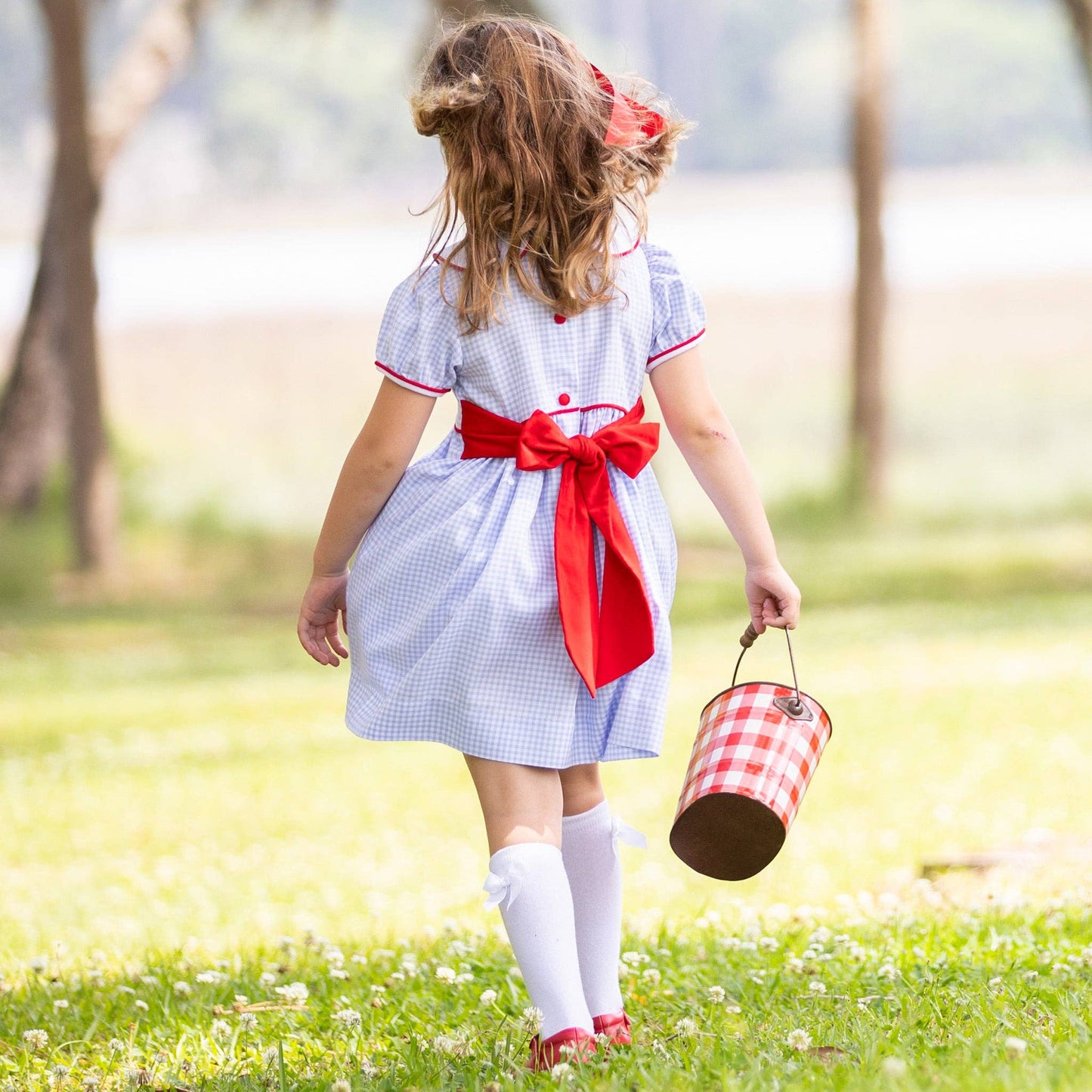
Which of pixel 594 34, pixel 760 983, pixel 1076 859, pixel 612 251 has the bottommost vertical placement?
pixel 1076 859

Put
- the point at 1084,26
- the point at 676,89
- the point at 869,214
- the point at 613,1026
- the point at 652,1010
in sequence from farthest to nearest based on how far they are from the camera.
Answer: the point at 676,89 → the point at 869,214 → the point at 1084,26 → the point at 652,1010 → the point at 613,1026

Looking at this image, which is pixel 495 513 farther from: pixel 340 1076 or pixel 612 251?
pixel 340 1076

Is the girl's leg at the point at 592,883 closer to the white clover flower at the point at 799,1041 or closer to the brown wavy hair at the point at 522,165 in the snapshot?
the white clover flower at the point at 799,1041

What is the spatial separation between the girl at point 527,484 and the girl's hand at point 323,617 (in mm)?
64

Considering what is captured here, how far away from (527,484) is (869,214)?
38.6 feet

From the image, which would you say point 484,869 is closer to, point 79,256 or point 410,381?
point 410,381

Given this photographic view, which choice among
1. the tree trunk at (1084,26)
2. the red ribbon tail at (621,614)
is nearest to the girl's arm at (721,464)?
→ the red ribbon tail at (621,614)

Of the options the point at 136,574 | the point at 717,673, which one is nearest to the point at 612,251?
the point at 717,673

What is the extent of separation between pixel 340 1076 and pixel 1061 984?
131 centimetres

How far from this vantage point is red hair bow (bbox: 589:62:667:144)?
255cm

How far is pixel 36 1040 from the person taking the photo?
9.34ft

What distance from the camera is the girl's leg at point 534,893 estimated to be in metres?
2.47

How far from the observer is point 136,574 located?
1412cm

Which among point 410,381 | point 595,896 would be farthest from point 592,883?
point 410,381
